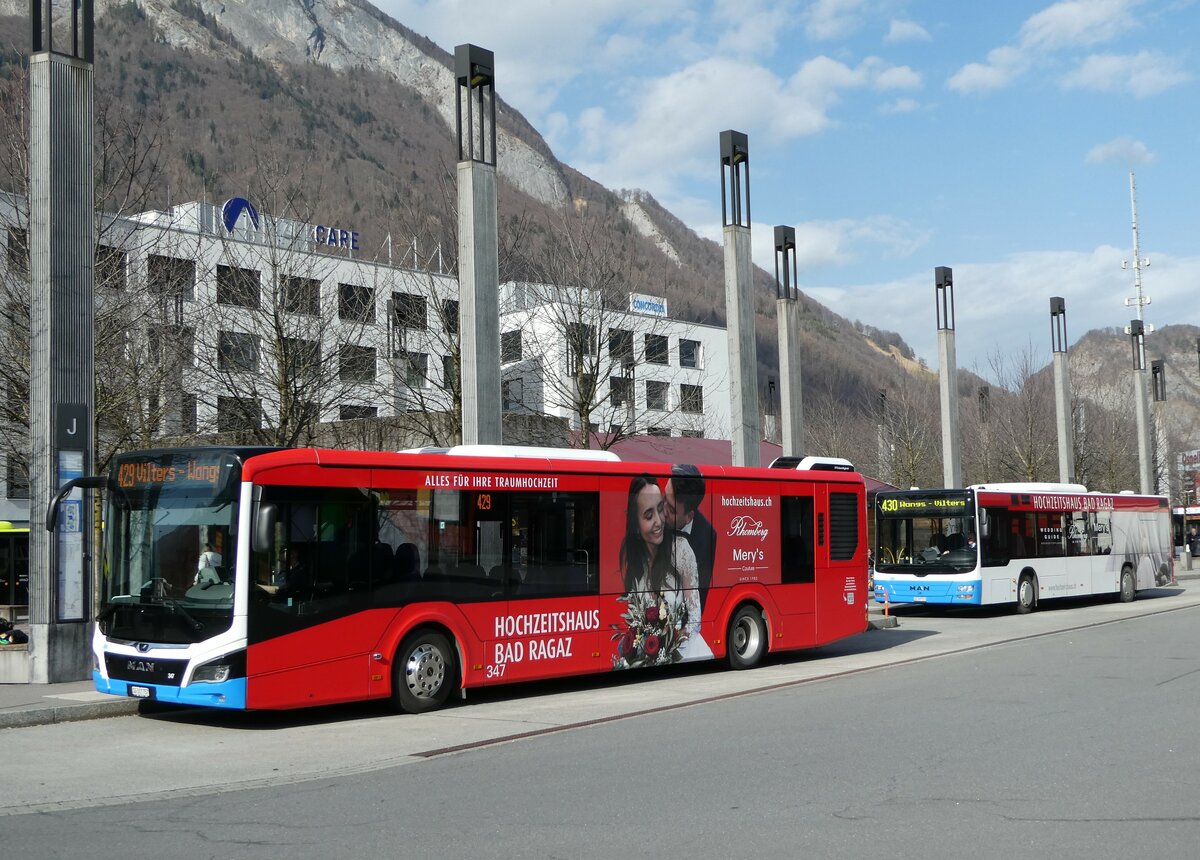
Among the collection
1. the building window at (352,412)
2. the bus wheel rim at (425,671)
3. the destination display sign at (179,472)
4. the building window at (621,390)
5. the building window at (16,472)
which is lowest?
the bus wheel rim at (425,671)

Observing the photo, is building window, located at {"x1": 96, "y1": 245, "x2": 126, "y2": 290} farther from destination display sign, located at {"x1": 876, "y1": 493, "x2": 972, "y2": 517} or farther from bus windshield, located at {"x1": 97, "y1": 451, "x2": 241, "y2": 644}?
destination display sign, located at {"x1": 876, "y1": 493, "x2": 972, "y2": 517}

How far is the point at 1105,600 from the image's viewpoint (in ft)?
112

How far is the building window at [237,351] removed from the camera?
2511 centimetres

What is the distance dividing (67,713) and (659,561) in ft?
23.7

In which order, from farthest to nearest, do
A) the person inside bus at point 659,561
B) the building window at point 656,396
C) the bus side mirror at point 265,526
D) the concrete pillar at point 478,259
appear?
the building window at point 656,396
the concrete pillar at point 478,259
the person inside bus at point 659,561
the bus side mirror at point 265,526

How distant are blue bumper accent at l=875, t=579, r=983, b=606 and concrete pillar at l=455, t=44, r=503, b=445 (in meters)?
12.3

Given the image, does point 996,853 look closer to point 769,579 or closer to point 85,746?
point 85,746

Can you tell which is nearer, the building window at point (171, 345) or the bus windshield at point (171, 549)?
the bus windshield at point (171, 549)

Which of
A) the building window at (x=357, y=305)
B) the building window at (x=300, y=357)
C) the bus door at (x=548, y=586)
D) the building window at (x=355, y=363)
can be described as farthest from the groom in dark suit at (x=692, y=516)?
the building window at (x=357, y=305)

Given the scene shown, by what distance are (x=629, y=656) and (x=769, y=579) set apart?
123 inches

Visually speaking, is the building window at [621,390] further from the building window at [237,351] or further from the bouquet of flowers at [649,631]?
the bouquet of flowers at [649,631]

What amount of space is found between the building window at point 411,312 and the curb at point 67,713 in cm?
1732

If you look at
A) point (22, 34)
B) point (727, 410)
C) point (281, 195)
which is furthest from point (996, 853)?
point (22, 34)

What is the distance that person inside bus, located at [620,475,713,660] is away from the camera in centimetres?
1559
